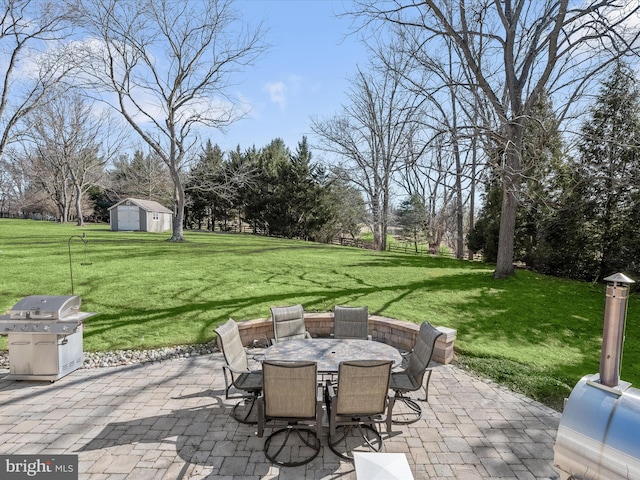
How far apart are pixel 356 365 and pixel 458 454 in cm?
150

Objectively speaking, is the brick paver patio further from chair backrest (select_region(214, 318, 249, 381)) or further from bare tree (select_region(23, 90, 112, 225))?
bare tree (select_region(23, 90, 112, 225))

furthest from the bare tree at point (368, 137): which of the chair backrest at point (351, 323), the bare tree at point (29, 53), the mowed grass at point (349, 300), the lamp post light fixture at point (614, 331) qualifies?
the lamp post light fixture at point (614, 331)

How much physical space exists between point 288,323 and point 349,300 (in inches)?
138

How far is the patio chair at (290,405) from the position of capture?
142 inches

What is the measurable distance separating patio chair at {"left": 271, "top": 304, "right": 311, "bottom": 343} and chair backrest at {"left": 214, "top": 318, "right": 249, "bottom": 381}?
90 centimetres

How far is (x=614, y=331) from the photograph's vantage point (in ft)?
8.84

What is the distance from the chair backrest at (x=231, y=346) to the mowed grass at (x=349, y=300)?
2295 millimetres

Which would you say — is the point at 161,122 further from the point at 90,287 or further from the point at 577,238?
the point at 577,238

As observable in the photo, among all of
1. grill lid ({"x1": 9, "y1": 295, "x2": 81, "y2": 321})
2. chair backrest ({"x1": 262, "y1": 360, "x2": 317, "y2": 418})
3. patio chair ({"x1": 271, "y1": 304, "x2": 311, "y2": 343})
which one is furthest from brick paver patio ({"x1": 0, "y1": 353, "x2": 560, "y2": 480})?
patio chair ({"x1": 271, "y1": 304, "x2": 311, "y2": 343})

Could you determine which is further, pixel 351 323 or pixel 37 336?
pixel 351 323

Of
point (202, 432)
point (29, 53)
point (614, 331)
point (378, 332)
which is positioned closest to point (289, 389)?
point (202, 432)

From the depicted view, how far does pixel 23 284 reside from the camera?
9.52 m

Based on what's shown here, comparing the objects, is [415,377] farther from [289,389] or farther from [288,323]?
[288,323]

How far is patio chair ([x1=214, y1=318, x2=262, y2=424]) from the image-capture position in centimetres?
436
